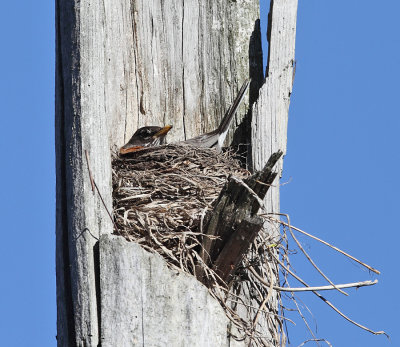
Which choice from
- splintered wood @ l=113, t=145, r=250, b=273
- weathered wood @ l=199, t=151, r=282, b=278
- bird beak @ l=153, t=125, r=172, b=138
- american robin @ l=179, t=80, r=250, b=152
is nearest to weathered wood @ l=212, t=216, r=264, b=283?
weathered wood @ l=199, t=151, r=282, b=278

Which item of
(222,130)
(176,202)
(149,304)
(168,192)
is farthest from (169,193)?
(149,304)

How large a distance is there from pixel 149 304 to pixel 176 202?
3.76ft

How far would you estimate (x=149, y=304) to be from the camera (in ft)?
12.2

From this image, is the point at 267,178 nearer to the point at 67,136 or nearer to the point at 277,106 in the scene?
the point at 67,136

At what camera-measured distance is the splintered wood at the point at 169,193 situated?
4293mm

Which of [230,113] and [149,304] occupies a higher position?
[230,113]

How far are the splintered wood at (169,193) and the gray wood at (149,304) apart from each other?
223 mm

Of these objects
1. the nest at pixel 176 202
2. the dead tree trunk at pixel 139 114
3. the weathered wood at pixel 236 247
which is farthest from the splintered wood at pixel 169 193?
the dead tree trunk at pixel 139 114

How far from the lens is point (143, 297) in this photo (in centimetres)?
372

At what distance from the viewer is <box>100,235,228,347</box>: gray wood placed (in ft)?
12.0

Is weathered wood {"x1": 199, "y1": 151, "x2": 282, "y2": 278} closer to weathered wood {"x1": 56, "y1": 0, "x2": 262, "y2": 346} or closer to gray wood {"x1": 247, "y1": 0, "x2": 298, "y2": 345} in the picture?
weathered wood {"x1": 56, "y1": 0, "x2": 262, "y2": 346}

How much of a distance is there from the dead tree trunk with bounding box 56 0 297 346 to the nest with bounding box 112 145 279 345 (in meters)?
0.23

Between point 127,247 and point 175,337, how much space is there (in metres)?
0.50

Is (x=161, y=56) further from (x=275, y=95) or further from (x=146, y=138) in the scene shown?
(x=275, y=95)
